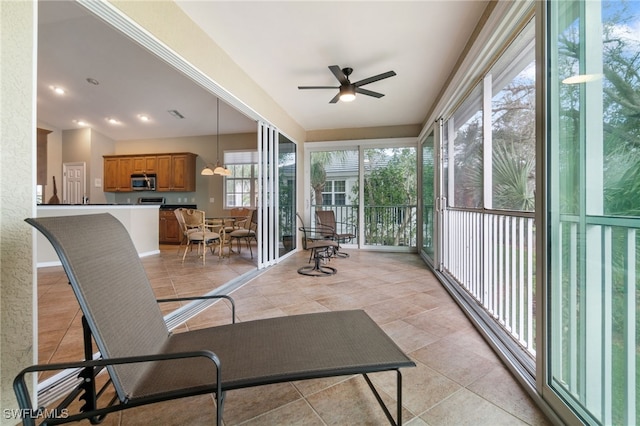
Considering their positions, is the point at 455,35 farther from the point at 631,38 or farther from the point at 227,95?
the point at 227,95

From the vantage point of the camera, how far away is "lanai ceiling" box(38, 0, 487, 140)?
7.87 feet

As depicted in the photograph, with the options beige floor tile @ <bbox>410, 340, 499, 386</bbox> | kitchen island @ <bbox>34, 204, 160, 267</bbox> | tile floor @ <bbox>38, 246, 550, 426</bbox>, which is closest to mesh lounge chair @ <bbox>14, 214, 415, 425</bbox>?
tile floor @ <bbox>38, 246, 550, 426</bbox>

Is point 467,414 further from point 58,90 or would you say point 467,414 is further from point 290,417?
point 58,90

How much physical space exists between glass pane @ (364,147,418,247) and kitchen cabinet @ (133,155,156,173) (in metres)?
5.61

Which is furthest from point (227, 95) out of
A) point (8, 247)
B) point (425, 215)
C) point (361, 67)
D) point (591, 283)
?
point (425, 215)

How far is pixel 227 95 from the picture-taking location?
3.03 meters

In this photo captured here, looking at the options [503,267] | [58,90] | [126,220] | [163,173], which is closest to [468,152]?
[503,267]

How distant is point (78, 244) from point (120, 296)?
265 millimetres

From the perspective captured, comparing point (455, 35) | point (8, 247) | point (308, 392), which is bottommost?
point (308, 392)

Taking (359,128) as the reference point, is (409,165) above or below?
below

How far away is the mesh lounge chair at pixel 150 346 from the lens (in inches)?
35.5

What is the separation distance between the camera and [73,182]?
6.86 meters

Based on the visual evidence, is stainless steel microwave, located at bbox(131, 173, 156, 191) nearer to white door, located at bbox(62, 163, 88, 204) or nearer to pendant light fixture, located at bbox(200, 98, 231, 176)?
white door, located at bbox(62, 163, 88, 204)

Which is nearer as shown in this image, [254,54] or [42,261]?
[254,54]
